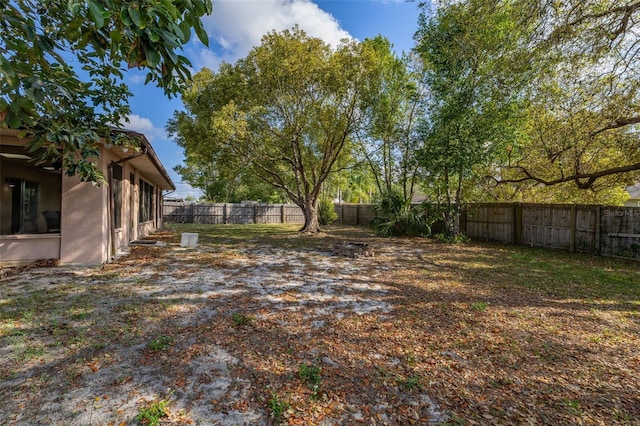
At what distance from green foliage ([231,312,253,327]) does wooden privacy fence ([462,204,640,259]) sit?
9227mm

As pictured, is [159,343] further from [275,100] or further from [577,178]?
[577,178]

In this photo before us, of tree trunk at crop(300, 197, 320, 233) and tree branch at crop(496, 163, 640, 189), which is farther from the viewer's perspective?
tree trunk at crop(300, 197, 320, 233)

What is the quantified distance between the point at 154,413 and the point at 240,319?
160cm

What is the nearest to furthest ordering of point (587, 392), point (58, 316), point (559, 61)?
point (587, 392) → point (58, 316) → point (559, 61)

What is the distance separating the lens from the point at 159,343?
2826 millimetres

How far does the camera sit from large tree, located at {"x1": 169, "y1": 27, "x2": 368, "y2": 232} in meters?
10.7

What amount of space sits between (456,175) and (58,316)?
34.8ft

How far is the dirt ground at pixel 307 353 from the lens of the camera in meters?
1.99

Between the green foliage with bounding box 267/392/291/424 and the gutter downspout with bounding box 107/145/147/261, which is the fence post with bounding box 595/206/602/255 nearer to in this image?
the green foliage with bounding box 267/392/291/424

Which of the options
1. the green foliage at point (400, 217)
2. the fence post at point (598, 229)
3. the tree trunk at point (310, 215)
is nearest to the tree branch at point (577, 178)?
the fence post at point (598, 229)

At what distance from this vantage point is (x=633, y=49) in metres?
5.91

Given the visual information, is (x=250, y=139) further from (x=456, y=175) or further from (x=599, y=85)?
(x=599, y=85)

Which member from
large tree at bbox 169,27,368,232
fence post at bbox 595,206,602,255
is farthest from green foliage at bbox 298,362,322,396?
large tree at bbox 169,27,368,232

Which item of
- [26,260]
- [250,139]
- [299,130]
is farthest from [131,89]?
[299,130]
